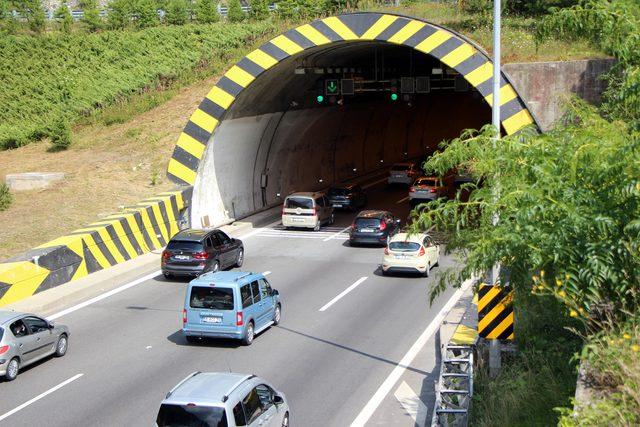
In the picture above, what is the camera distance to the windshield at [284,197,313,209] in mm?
36094

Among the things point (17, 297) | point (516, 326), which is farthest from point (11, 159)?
point (516, 326)

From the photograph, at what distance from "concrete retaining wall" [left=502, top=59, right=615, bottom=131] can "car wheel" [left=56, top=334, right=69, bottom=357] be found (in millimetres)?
17335

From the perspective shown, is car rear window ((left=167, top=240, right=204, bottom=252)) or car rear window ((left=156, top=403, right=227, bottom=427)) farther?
car rear window ((left=167, top=240, right=204, bottom=252))

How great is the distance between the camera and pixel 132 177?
3475cm

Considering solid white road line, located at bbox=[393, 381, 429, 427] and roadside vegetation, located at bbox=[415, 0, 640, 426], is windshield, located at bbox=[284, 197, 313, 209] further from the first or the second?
→ roadside vegetation, located at bbox=[415, 0, 640, 426]

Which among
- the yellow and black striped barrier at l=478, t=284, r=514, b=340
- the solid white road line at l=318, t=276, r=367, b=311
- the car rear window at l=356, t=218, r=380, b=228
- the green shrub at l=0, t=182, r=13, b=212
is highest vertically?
the yellow and black striped barrier at l=478, t=284, r=514, b=340

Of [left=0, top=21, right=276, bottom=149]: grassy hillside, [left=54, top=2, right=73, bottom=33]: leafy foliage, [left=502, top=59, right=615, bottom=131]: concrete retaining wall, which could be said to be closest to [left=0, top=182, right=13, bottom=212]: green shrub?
[left=0, top=21, right=276, bottom=149]: grassy hillside

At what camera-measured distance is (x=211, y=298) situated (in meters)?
19.8

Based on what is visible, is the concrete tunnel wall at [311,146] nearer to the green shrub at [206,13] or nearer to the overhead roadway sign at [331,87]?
the overhead roadway sign at [331,87]

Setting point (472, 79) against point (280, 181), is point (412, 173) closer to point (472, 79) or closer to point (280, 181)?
point (280, 181)

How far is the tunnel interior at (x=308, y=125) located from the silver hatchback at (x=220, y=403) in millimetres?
20758

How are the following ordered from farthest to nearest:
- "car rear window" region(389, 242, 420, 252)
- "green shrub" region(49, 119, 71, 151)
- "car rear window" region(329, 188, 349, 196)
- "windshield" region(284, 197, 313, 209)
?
"car rear window" region(329, 188, 349, 196) < "green shrub" region(49, 119, 71, 151) < "windshield" region(284, 197, 313, 209) < "car rear window" region(389, 242, 420, 252)

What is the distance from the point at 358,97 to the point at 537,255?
39798mm

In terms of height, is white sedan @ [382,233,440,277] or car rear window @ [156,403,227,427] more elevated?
car rear window @ [156,403,227,427]
